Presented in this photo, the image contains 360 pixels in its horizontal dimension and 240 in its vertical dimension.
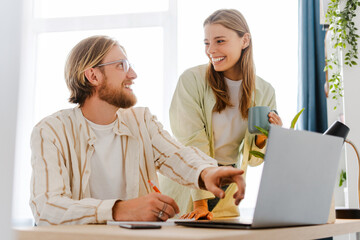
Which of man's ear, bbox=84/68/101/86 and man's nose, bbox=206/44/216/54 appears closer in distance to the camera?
man's ear, bbox=84/68/101/86

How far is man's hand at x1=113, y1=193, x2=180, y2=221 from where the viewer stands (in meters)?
1.09

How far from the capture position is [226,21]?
2.20 m

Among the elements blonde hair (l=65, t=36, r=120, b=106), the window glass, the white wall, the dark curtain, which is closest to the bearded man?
blonde hair (l=65, t=36, r=120, b=106)

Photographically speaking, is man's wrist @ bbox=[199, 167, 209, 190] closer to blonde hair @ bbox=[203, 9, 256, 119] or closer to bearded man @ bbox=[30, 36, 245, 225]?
bearded man @ bbox=[30, 36, 245, 225]

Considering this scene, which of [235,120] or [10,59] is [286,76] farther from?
[10,59]

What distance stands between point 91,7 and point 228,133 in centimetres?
218

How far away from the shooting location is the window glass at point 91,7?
3.66m

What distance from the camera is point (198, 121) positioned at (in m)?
2.06

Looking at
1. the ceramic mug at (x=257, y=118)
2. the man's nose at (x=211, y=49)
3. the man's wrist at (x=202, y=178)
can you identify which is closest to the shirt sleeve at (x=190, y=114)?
the man's nose at (x=211, y=49)

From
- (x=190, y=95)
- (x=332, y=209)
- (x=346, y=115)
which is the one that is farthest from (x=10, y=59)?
(x=346, y=115)

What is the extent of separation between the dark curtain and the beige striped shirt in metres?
1.89

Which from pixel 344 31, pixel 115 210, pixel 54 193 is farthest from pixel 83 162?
pixel 344 31

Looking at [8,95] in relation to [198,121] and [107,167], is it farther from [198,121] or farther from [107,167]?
[198,121]

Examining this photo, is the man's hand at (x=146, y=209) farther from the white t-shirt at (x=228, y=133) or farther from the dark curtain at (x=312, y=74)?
the dark curtain at (x=312, y=74)
